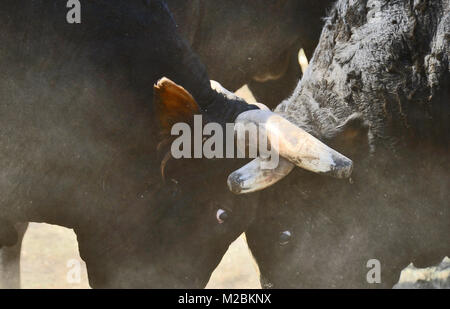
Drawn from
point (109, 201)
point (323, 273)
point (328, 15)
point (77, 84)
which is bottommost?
point (323, 273)

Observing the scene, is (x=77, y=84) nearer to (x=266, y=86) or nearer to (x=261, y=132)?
(x=261, y=132)

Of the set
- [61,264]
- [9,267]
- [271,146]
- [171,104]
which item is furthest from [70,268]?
[271,146]

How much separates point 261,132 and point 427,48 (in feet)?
2.84

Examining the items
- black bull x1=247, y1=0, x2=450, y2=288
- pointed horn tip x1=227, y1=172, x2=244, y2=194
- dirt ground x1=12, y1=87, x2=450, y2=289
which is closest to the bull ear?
black bull x1=247, y1=0, x2=450, y2=288

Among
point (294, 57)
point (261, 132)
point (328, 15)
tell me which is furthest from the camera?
point (294, 57)

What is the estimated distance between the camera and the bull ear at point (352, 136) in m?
4.02

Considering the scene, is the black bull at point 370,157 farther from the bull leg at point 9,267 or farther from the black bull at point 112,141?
the bull leg at point 9,267

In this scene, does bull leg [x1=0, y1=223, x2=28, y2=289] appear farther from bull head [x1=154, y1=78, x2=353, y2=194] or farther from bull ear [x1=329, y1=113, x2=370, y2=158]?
bull ear [x1=329, y1=113, x2=370, y2=158]

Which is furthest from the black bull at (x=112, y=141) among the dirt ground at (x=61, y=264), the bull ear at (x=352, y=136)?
the dirt ground at (x=61, y=264)

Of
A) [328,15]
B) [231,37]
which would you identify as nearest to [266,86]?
[231,37]

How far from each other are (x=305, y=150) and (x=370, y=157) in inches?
21.4

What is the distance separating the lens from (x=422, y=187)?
4152 millimetres

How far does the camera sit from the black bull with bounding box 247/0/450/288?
159 inches

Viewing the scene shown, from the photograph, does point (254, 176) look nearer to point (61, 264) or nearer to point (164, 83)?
point (164, 83)
